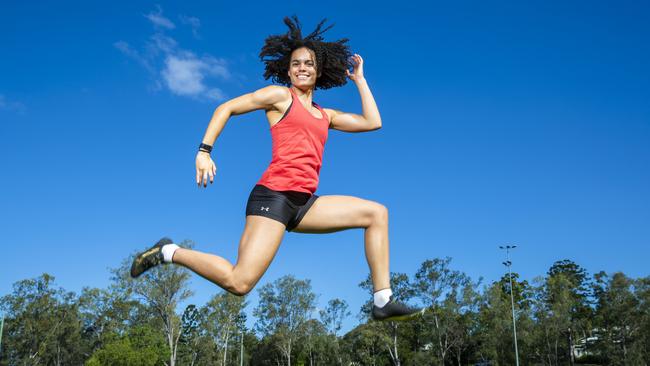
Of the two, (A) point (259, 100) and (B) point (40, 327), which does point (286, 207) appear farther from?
(B) point (40, 327)

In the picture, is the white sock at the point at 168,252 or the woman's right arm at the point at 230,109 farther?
the white sock at the point at 168,252

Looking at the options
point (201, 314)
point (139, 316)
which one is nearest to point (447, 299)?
point (201, 314)

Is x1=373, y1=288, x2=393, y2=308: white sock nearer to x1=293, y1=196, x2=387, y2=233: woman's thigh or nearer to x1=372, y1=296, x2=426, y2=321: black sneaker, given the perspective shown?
x1=372, y1=296, x2=426, y2=321: black sneaker

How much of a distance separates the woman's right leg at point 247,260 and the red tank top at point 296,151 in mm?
343

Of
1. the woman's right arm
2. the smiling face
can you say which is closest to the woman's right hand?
the woman's right arm

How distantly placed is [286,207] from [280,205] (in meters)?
0.06

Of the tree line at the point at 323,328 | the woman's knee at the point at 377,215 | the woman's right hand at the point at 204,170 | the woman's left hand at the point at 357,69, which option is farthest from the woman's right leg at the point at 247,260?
the tree line at the point at 323,328

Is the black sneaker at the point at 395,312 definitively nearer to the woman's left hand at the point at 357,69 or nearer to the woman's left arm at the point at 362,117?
the woman's left arm at the point at 362,117

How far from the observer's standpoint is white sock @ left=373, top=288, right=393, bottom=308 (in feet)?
15.2

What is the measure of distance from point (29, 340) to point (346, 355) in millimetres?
28493

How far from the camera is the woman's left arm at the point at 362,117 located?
548 centimetres

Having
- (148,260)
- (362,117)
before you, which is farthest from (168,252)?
(362,117)

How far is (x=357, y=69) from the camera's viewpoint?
18.9 ft

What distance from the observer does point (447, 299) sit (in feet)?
154
